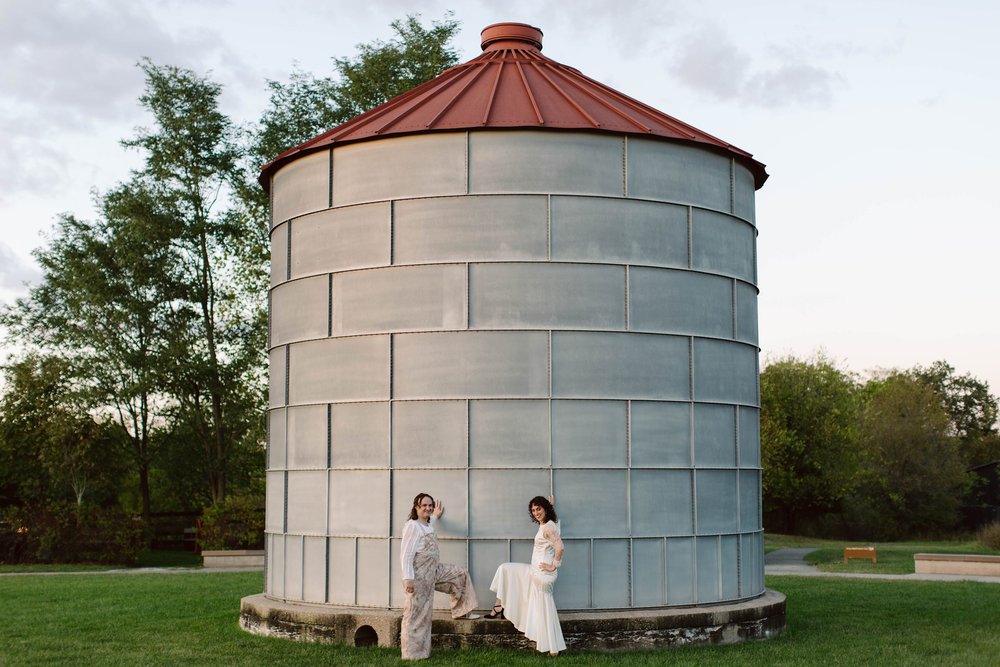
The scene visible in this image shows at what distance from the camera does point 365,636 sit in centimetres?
1464

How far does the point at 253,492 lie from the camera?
39406 mm

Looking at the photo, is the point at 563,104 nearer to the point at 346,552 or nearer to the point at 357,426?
the point at 357,426

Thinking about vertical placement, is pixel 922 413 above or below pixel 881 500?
above

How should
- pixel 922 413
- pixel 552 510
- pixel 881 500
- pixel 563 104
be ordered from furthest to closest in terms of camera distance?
pixel 922 413 → pixel 881 500 → pixel 563 104 → pixel 552 510

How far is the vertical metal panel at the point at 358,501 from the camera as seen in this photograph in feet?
49.3

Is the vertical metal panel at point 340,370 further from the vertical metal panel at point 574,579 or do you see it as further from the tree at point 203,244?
the tree at point 203,244

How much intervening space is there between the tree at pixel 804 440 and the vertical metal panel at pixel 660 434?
122ft

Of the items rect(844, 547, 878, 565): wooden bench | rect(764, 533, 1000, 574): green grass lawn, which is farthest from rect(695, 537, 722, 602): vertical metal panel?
rect(844, 547, 878, 565): wooden bench

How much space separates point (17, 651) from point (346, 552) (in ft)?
16.0

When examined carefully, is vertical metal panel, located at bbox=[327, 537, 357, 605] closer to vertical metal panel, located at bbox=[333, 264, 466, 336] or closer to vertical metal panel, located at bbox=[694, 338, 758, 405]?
vertical metal panel, located at bbox=[333, 264, 466, 336]

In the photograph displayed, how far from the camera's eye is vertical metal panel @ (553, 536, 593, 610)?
1448 cm

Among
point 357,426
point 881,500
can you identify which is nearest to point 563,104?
point 357,426

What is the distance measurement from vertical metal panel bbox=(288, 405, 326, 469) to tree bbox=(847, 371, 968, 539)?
4527 cm

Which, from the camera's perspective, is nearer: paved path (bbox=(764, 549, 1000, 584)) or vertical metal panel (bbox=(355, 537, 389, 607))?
vertical metal panel (bbox=(355, 537, 389, 607))
